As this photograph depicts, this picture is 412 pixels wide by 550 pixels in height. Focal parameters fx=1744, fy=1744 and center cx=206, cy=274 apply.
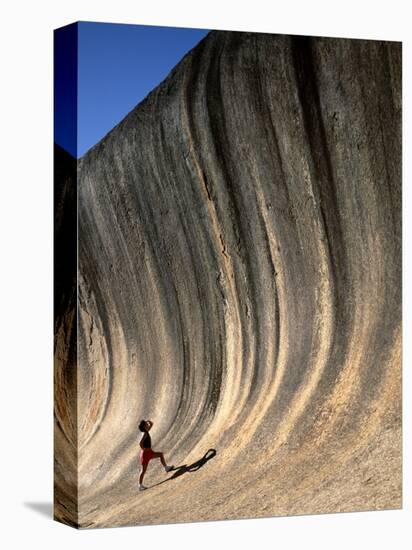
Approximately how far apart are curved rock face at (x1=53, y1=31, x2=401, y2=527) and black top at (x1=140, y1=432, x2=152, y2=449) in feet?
0.12

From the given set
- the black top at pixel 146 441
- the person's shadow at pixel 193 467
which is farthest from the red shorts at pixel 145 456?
the person's shadow at pixel 193 467

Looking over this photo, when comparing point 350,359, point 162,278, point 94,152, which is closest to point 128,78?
point 94,152

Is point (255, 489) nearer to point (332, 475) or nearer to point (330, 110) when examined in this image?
point (332, 475)

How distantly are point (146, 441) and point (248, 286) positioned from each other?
0.87m

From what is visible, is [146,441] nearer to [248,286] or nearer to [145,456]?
[145,456]

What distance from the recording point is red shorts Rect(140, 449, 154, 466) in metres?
7.97

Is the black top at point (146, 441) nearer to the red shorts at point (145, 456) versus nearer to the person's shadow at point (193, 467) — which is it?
the red shorts at point (145, 456)

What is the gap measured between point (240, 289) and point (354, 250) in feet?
1.99

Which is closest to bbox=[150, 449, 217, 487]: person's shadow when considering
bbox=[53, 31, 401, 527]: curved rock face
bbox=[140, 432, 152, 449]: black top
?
bbox=[53, 31, 401, 527]: curved rock face

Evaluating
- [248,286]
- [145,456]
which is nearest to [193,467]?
[145,456]

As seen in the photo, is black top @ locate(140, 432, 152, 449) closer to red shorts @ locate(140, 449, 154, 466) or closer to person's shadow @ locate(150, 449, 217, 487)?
red shorts @ locate(140, 449, 154, 466)

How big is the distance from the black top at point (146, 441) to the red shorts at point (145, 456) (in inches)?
0.7

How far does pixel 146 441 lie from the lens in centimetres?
798

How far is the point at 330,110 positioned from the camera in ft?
27.2
